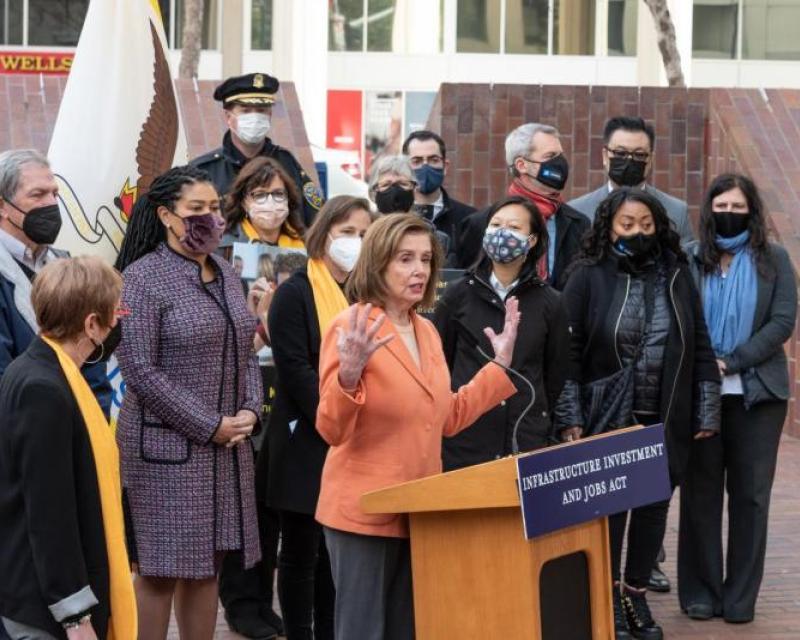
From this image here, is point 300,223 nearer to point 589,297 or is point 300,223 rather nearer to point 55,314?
point 589,297

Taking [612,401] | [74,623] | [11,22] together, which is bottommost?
[74,623]

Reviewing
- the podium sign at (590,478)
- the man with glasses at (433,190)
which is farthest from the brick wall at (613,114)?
the podium sign at (590,478)

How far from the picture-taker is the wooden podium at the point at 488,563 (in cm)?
459

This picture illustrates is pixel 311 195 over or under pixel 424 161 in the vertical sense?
under

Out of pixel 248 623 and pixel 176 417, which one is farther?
pixel 248 623

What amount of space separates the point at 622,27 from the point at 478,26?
3.39 m

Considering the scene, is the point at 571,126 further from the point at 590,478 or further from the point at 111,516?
the point at 111,516

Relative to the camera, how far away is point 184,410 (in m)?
5.48

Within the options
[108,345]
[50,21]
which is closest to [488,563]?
[108,345]

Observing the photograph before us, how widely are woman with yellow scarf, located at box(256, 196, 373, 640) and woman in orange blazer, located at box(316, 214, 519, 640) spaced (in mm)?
1009

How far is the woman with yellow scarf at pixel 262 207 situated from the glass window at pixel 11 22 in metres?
29.6

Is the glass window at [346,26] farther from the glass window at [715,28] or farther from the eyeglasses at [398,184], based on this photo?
the eyeglasses at [398,184]

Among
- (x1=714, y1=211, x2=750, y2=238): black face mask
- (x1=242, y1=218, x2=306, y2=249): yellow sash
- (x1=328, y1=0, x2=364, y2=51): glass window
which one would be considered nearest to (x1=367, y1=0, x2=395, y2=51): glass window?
(x1=328, y1=0, x2=364, y2=51): glass window

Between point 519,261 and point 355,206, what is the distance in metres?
0.79
